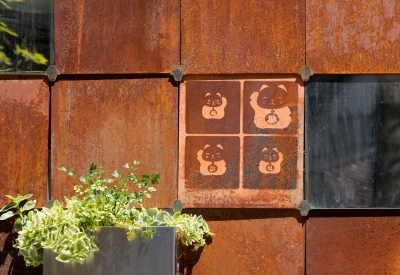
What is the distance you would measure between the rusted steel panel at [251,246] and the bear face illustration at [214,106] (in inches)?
25.4

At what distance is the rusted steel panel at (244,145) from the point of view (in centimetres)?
452

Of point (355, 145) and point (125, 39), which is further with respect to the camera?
point (125, 39)

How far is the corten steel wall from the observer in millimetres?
4496

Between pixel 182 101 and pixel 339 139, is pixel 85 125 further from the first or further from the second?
pixel 339 139

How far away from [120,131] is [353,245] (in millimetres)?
1720

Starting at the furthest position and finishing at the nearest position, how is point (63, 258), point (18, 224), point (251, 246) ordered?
point (251, 246)
point (18, 224)
point (63, 258)

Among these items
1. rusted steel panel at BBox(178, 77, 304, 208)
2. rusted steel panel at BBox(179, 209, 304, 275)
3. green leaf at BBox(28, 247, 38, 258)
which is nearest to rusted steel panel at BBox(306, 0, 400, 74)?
rusted steel panel at BBox(178, 77, 304, 208)

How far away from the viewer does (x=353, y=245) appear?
14.7 ft

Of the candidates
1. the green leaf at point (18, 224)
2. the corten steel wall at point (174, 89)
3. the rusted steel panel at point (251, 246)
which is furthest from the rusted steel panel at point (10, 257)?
the rusted steel panel at point (251, 246)

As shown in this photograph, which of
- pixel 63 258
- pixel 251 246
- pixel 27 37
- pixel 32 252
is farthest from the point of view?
pixel 27 37

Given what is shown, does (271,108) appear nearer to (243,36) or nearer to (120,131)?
(243,36)

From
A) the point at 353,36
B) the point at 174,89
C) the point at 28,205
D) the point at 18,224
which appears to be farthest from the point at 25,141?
the point at 353,36

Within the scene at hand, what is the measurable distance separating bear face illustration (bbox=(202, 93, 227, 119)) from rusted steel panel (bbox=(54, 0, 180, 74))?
1.09 feet

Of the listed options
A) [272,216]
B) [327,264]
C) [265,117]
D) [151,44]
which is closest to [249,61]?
[265,117]
